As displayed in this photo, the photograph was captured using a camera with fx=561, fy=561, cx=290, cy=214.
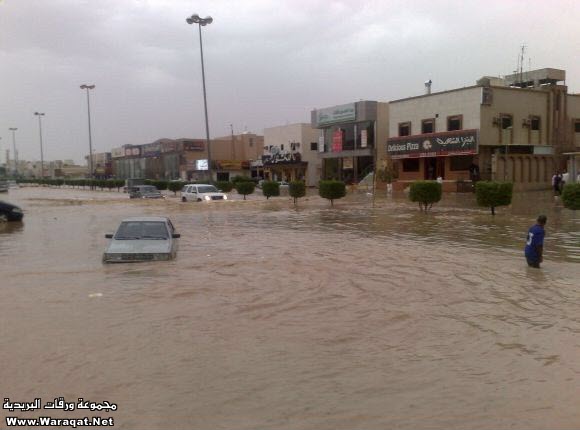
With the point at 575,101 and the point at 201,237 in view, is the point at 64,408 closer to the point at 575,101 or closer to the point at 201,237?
the point at 201,237

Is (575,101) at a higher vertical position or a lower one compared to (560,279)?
higher

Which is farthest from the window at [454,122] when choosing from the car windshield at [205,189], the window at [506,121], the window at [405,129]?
the car windshield at [205,189]

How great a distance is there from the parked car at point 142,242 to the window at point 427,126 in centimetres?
3365

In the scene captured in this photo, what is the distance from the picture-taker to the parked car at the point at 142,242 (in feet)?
40.1

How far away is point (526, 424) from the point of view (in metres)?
4.71

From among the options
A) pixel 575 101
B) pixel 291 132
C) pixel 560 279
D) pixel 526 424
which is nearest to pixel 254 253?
pixel 560 279

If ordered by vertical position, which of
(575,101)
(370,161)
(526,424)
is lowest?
(526,424)

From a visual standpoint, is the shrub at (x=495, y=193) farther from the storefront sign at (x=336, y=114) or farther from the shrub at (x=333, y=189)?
the storefront sign at (x=336, y=114)

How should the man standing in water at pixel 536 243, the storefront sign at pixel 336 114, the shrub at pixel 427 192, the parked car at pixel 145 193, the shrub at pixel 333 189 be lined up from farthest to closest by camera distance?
the storefront sign at pixel 336 114, the parked car at pixel 145 193, the shrub at pixel 333 189, the shrub at pixel 427 192, the man standing in water at pixel 536 243

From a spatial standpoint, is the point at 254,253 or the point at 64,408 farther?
the point at 254,253

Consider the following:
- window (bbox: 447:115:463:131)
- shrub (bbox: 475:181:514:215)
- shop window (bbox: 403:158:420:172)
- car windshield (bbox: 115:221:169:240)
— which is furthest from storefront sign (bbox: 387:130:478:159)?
car windshield (bbox: 115:221:169:240)

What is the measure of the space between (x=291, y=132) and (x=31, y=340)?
2436 inches

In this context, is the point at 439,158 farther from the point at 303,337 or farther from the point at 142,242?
the point at 303,337

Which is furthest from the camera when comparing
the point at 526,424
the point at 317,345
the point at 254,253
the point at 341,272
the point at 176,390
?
the point at 254,253
